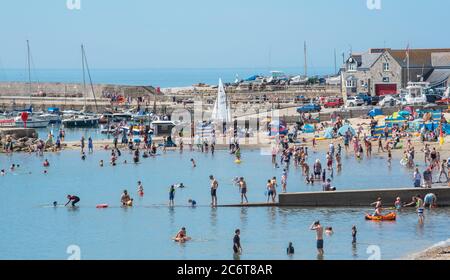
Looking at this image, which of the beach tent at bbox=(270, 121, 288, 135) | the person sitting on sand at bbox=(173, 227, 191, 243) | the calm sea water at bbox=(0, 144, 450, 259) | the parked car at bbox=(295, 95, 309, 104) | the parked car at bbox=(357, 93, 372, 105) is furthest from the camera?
the parked car at bbox=(295, 95, 309, 104)

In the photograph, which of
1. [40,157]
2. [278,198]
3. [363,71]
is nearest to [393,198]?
[278,198]

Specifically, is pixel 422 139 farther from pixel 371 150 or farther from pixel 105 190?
pixel 105 190

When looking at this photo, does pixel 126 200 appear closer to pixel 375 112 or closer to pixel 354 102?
pixel 375 112

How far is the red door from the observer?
7719 cm

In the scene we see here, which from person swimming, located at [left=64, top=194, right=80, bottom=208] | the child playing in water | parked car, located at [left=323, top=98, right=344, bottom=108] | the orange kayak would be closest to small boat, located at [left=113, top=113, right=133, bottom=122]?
parked car, located at [left=323, top=98, right=344, bottom=108]

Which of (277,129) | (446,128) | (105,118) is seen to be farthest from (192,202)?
(105,118)

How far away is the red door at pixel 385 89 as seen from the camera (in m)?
77.2

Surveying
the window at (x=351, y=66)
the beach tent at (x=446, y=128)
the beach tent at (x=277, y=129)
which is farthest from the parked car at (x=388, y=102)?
the beach tent at (x=446, y=128)

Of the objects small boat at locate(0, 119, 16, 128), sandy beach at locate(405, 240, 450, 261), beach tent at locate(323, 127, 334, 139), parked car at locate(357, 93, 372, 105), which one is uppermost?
parked car at locate(357, 93, 372, 105)

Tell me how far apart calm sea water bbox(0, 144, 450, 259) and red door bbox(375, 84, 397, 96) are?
3268cm

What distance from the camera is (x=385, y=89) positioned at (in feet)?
254

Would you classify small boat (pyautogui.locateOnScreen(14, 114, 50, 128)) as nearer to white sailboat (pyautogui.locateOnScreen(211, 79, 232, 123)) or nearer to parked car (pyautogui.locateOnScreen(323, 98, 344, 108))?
white sailboat (pyautogui.locateOnScreen(211, 79, 232, 123))

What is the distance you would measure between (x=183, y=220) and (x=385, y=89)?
48.5 metres

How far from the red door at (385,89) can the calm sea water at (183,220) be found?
1287 inches
